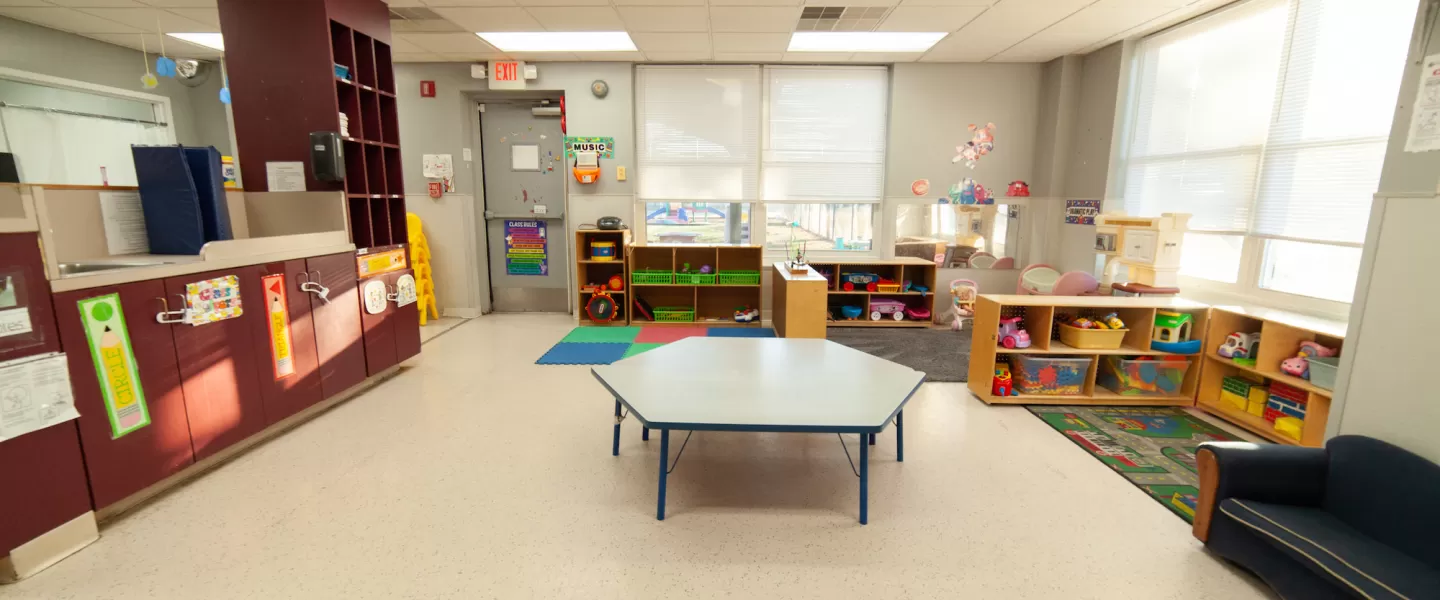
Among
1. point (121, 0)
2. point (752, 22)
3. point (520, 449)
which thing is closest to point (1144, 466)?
point (520, 449)

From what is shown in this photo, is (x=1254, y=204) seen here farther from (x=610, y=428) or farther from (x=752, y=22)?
(x=610, y=428)

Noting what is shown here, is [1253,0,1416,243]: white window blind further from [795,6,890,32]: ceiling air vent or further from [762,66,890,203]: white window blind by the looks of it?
[762,66,890,203]: white window blind

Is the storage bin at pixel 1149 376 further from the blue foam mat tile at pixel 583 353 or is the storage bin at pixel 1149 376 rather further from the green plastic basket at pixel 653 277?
the green plastic basket at pixel 653 277

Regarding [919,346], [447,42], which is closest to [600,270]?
[447,42]

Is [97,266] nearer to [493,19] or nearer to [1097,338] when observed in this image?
[493,19]

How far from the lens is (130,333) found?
254 cm

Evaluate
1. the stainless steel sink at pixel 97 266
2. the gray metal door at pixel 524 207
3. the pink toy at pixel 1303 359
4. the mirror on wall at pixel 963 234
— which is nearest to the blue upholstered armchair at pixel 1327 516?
the pink toy at pixel 1303 359

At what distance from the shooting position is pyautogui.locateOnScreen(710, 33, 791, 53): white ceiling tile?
5293mm

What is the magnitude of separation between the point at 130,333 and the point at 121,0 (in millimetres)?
3690

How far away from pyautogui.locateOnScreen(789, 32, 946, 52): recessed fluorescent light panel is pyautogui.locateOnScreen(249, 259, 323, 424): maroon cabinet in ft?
14.9

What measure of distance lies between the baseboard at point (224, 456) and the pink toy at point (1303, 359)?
6057mm

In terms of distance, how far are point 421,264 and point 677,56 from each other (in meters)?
3.76

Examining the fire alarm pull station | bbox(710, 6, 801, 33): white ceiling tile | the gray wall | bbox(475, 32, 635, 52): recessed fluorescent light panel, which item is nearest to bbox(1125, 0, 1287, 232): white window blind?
bbox(710, 6, 801, 33): white ceiling tile

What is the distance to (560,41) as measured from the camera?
566cm
